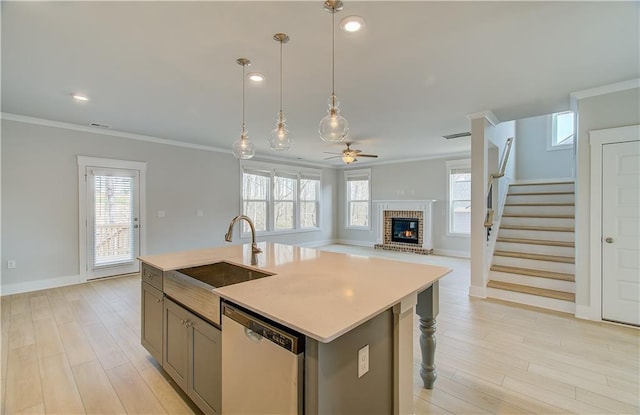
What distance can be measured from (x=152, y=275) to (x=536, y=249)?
5045mm

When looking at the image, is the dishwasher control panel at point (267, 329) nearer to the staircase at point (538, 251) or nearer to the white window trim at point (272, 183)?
the staircase at point (538, 251)

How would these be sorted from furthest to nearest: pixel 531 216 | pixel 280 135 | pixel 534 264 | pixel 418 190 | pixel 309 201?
pixel 309 201 < pixel 418 190 < pixel 531 216 < pixel 534 264 < pixel 280 135

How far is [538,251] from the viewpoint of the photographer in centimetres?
429

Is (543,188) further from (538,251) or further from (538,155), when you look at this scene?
(538,251)

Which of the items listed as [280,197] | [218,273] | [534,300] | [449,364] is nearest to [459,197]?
[534,300]

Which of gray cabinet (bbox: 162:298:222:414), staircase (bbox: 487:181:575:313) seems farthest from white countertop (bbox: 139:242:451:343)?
staircase (bbox: 487:181:575:313)

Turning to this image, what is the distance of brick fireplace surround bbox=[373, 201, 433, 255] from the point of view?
7.36 m

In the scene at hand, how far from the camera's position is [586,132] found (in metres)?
3.28

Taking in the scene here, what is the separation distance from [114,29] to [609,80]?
4.61 metres

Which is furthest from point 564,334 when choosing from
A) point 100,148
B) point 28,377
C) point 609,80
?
point 100,148

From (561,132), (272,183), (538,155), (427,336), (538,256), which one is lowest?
(427,336)

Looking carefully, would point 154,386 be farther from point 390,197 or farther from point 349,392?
point 390,197

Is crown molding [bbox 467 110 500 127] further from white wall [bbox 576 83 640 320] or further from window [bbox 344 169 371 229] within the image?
window [bbox 344 169 371 229]

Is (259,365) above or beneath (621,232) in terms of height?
beneath
